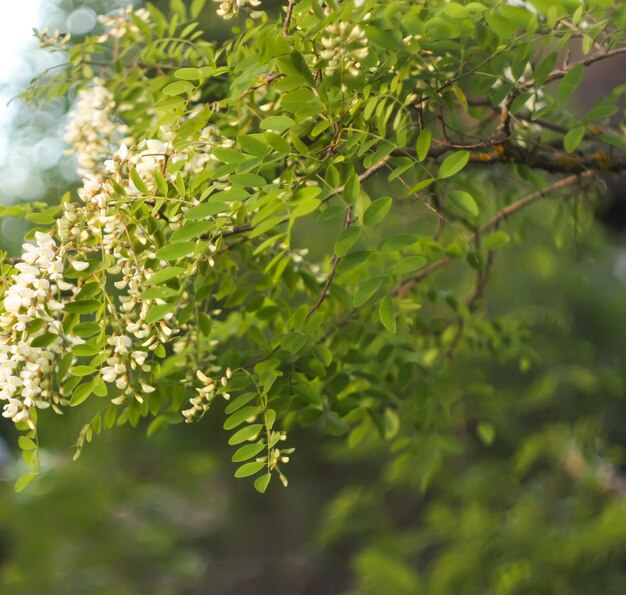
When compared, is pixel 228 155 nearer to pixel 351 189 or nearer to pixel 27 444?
pixel 351 189

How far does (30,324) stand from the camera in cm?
96

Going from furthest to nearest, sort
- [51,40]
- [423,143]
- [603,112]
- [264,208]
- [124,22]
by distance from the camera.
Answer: [124,22] < [51,40] < [603,112] < [423,143] < [264,208]

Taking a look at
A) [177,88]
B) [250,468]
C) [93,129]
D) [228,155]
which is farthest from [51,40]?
[250,468]

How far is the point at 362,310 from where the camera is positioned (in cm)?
139

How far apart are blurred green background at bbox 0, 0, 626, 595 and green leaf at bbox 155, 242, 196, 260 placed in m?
0.91

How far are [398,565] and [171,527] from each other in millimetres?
2236

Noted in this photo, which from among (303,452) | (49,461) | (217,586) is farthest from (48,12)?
(217,586)

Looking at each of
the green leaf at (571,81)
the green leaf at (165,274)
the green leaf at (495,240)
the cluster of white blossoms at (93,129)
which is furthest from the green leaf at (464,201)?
the cluster of white blossoms at (93,129)

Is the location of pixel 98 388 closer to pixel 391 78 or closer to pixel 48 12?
pixel 391 78

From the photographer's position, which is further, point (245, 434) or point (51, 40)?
point (51, 40)

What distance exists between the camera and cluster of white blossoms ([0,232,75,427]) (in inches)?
37.4

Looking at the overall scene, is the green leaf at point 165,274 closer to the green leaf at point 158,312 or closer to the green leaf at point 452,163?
the green leaf at point 158,312

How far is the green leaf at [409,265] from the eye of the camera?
3.08 feet

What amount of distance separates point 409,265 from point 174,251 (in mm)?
270
